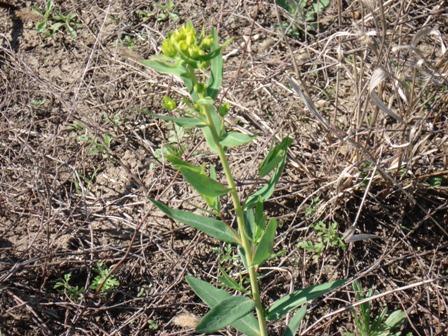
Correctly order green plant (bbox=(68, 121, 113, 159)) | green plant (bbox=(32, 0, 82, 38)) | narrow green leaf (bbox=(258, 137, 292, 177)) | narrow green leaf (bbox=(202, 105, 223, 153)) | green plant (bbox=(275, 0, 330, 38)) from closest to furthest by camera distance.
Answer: narrow green leaf (bbox=(202, 105, 223, 153)) → narrow green leaf (bbox=(258, 137, 292, 177)) → green plant (bbox=(68, 121, 113, 159)) → green plant (bbox=(275, 0, 330, 38)) → green plant (bbox=(32, 0, 82, 38))

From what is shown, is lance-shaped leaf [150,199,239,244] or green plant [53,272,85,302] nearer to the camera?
lance-shaped leaf [150,199,239,244]

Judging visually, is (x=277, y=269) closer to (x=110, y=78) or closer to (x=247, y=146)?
(x=247, y=146)

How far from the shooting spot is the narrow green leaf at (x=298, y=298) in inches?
73.3

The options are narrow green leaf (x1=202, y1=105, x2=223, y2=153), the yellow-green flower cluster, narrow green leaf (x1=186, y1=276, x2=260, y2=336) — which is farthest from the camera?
narrow green leaf (x1=186, y1=276, x2=260, y2=336)

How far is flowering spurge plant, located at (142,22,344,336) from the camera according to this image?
1567mm

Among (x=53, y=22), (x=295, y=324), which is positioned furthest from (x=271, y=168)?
(x=53, y=22)

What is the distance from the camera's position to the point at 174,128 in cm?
308

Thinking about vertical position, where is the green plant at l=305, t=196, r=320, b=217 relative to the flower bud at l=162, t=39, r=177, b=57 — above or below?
below

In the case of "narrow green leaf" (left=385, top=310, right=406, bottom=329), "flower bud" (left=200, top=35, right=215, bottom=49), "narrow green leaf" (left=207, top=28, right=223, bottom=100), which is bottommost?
"narrow green leaf" (left=385, top=310, right=406, bottom=329)

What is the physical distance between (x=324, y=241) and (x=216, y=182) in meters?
0.99

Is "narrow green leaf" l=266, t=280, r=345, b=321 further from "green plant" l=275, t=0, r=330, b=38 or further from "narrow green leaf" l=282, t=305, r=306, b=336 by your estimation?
"green plant" l=275, t=0, r=330, b=38

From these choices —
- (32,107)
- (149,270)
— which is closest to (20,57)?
(32,107)

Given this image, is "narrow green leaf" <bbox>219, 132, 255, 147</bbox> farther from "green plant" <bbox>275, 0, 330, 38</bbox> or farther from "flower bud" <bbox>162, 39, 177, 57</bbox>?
"green plant" <bbox>275, 0, 330, 38</bbox>

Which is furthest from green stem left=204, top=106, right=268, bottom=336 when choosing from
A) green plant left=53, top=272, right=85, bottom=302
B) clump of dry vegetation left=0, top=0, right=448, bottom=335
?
green plant left=53, top=272, right=85, bottom=302
